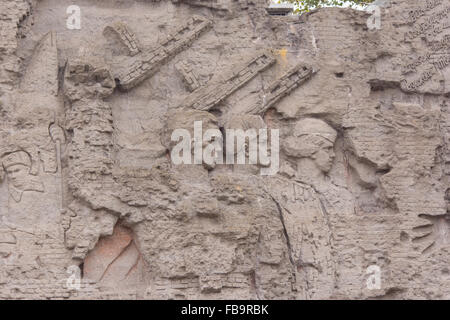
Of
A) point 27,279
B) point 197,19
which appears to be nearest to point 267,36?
point 197,19

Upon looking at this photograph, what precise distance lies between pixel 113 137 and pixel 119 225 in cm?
80

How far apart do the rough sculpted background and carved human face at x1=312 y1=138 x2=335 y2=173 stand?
0.01 metres

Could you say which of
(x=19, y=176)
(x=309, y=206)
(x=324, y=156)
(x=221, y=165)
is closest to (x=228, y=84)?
(x=221, y=165)

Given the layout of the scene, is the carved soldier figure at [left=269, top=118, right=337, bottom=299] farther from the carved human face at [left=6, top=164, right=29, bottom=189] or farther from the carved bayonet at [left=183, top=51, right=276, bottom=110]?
the carved human face at [left=6, top=164, right=29, bottom=189]

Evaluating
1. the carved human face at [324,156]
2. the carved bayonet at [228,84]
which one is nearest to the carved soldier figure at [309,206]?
the carved human face at [324,156]

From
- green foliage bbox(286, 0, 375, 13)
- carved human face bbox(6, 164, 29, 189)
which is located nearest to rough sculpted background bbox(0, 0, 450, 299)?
carved human face bbox(6, 164, 29, 189)

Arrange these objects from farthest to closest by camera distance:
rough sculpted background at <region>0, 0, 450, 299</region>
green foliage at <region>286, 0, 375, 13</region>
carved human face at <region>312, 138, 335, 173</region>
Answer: green foliage at <region>286, 0, 375, 13</region>
carved human face at <region>312, 138, 335, 173</region>
rough sculpted background at <region>0, 0, 450, 299</region>

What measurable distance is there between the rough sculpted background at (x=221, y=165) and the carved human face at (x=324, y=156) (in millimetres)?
12

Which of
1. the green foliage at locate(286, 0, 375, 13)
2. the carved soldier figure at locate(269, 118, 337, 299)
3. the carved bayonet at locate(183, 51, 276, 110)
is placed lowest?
the carved soldier figure at locate(269, 118, 337, 299)

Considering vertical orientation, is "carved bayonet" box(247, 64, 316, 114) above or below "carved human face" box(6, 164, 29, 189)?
above

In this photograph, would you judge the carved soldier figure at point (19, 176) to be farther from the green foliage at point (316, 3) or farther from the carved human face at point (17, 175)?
the green foliage at point (316, 3)

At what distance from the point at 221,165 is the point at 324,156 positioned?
3.06ft

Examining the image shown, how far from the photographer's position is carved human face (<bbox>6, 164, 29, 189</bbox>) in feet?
23.9

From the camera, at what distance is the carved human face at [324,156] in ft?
26.1
